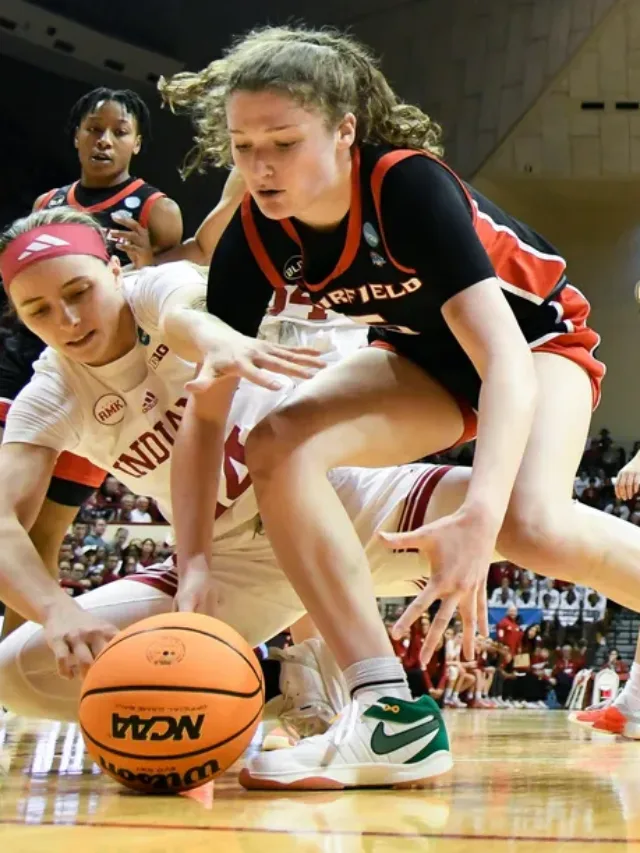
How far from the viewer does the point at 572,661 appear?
34.5ft

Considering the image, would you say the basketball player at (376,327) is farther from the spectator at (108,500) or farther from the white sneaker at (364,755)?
the spectator at (108,500)

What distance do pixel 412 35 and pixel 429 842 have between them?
13524 millimetres

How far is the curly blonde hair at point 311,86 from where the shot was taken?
6.74 ft

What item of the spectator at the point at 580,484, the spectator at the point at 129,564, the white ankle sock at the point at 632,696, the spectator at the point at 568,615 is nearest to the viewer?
the white ankle sock at the point at 632,696

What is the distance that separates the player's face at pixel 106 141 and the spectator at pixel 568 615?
25.3 ft

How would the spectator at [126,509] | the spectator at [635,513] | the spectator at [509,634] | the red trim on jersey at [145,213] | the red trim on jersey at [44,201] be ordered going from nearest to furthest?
the red trim on jersey at [145,213] < the red trim on jersey at [44,201] < the spectator at [509,634] < the spectator at [126,509] < the spectator at [635,513]

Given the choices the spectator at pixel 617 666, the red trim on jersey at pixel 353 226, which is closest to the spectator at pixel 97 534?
the spectator at pixel 617 666

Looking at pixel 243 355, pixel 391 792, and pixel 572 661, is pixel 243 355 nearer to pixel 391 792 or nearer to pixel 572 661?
pixel 391 792

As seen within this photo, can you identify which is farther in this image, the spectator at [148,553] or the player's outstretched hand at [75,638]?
the spectator at [148,553]

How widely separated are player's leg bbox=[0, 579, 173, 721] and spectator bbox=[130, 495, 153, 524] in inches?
322

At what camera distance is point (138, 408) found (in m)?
2.71

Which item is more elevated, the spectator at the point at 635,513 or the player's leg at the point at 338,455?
the player's leg at the point at 338,455

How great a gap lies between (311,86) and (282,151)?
14cm

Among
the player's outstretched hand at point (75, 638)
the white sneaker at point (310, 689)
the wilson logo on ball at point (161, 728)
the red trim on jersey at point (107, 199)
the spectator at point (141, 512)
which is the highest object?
the red trim on jersey at point (107, 199)
